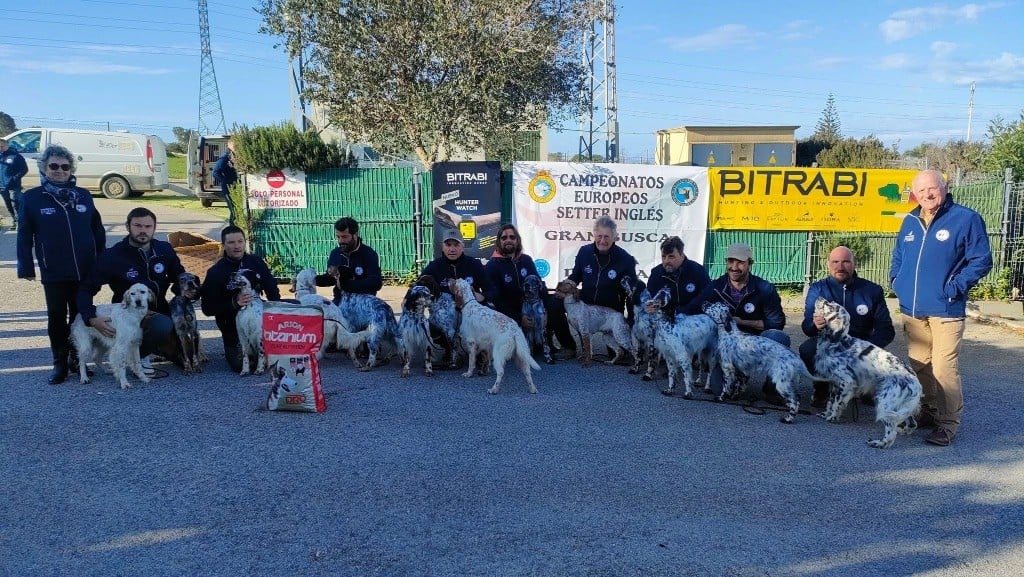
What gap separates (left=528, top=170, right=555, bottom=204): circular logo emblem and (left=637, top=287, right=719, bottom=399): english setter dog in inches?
186

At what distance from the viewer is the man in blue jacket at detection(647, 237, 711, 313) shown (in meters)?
6.51

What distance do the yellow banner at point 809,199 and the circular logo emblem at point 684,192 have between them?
285 mm

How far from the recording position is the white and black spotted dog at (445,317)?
21.9 ft

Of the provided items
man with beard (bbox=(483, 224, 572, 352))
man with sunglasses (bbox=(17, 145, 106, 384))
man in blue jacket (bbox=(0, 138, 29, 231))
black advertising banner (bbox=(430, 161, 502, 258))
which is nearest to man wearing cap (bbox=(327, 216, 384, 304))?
man with beard (bbox=(483, 224, 572, 352))

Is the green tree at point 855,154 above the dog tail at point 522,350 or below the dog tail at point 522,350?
above

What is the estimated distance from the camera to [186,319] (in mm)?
6387

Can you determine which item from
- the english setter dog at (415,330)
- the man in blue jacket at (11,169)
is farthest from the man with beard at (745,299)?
the man in blue jacket at (11,169)

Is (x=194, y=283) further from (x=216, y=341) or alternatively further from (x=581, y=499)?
(x=581, y=499)

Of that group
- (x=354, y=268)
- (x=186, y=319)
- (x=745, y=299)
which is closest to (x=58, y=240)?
(x=186, y=319)

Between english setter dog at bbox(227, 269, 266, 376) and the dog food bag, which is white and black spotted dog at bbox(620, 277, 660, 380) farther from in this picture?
english setter dog at bbox(227, 269, 266, 376)

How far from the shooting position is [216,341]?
25.5 feet

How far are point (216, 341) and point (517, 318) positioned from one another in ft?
11.4

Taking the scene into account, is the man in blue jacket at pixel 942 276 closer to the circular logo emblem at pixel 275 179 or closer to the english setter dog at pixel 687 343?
the english setter dog at pixel 687 343

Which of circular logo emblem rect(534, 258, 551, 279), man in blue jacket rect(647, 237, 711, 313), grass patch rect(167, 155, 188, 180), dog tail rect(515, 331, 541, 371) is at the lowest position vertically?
dog tail rect(515, 331, 541, 371)
